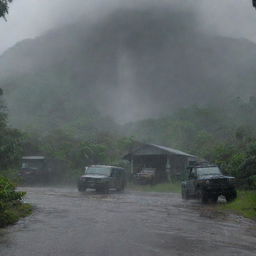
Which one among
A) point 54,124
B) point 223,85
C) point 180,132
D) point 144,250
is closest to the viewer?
point 144,250

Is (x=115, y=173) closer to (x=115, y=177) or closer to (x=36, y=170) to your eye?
(x=115, y=177)

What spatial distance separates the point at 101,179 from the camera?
2650cm

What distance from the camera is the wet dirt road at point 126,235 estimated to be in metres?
8.02

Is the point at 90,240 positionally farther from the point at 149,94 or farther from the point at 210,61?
the point at 210,61

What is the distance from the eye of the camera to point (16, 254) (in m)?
7.52

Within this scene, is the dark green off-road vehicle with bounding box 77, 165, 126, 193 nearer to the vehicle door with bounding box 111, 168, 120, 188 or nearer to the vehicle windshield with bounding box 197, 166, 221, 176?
the vehicle door with bounding box 111, 168, 120, 188

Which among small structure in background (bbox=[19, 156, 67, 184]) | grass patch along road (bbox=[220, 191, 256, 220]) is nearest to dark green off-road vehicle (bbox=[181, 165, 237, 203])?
grass patch along road (bbox=[220, 191, 256, 220])

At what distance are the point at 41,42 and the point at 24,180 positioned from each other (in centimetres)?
13716

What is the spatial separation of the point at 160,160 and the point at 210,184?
28048 millimetres

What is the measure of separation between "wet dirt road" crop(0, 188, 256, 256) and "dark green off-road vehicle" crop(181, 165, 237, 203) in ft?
16.8

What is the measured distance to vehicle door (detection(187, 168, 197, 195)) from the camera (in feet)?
68.1

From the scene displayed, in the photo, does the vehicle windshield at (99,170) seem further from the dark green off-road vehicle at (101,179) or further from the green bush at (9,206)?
the green bush at (9,206)


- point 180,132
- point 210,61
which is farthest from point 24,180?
point 210,61

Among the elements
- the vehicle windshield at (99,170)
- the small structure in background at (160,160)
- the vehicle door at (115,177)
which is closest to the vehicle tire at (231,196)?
the vehicle door at (115,177)
